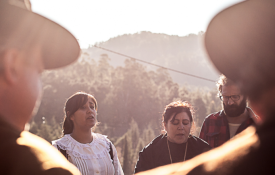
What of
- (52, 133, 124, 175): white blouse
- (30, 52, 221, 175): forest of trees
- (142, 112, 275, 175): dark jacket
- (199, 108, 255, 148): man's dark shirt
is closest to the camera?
(142, 112, 275, 175): dark jacket

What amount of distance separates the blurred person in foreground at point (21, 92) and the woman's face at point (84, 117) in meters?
2.07

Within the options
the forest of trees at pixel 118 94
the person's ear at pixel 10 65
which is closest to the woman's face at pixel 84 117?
the person's ear at pixel 10 65

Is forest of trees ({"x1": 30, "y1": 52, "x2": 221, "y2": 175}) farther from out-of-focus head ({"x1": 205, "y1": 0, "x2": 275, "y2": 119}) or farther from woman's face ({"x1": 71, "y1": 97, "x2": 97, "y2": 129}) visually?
out-of-focus head ({"x1": 205, "y1": 0, "x2": 275, "y2": 119})

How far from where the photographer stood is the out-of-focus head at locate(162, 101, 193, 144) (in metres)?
2.80

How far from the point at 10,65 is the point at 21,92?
9cm

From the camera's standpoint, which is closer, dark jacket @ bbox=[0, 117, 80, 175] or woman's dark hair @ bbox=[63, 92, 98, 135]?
dark jacket @ bbox=[0, 117, 80, 175]

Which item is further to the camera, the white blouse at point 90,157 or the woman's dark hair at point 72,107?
the woman's dark hair at point 72,107

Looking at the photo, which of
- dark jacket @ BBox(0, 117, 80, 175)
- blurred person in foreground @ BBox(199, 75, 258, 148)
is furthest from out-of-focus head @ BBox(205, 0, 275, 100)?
blurred person in foreground @ BBox(199, 75, 258, 148)

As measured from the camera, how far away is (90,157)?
8.35 ft

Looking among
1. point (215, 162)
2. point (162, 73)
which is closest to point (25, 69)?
point (215, 162)

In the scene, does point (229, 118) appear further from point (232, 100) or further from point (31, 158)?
point (31, 158)

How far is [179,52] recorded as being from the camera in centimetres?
17150

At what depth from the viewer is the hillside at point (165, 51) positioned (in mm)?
150125

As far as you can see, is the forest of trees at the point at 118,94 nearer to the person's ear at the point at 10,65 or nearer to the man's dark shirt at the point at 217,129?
the man's dark shirt at the point at 217,129
